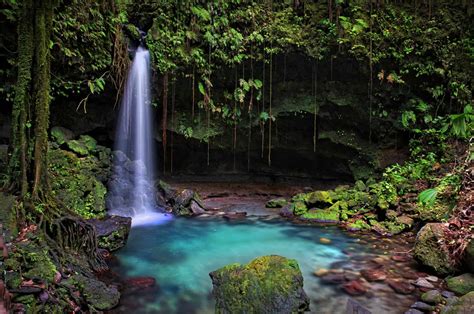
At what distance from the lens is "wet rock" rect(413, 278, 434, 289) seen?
5.13 meters

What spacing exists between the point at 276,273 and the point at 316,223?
5127 millimetres

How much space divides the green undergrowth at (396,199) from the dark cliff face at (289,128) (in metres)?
1.33

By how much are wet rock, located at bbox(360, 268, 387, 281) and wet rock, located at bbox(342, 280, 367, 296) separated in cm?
27

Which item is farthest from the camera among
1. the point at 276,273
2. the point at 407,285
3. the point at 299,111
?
the point at 299,111

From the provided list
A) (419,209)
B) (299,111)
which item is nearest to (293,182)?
(299,111)

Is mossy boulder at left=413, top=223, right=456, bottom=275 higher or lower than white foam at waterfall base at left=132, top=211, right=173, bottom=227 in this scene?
higher

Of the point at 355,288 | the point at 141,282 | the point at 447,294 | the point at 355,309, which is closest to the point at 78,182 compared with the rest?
the point at 141,282

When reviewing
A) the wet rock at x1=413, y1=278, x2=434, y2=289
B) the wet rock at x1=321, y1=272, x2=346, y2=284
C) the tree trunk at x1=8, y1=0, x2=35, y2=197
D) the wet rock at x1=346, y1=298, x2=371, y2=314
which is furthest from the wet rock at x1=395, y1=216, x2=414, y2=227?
the tree trunk at x1=8, y1=0, x2=35, y2=197

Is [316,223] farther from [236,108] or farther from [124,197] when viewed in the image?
[124,197]

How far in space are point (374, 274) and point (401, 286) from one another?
20.7 inches

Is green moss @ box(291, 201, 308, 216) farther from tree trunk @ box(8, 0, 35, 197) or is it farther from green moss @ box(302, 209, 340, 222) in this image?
tree trunk @ box(8, 0, 35, 197)

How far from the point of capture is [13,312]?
3.34 m

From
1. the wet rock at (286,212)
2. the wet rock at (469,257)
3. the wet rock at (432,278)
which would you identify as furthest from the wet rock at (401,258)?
the wet rock at (286,212)

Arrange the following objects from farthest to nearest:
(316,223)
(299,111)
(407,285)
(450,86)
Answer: (299,111)
(450,86)
(316,223)
(407,285)
